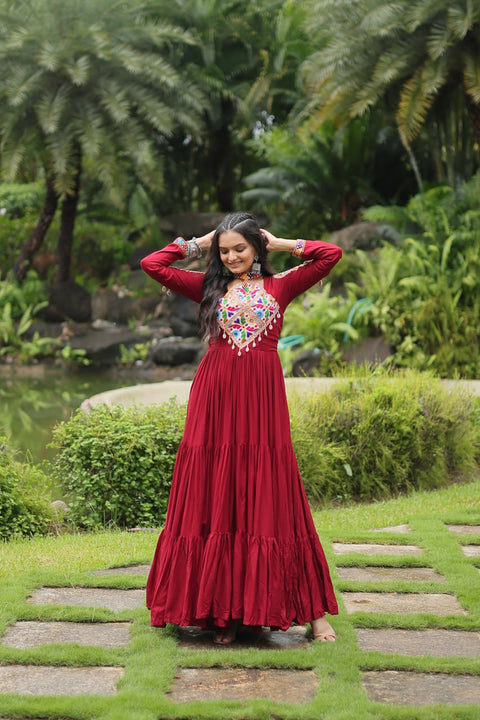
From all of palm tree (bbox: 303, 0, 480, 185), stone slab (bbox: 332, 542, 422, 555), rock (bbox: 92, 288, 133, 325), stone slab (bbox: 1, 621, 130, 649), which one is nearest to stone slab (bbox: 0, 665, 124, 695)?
stone slab (bbox: 1, 621, 130, 649)

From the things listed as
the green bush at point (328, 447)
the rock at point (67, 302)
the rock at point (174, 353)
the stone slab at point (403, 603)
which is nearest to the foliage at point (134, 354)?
the rock at point (174, 353)

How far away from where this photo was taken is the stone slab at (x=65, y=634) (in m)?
3.59

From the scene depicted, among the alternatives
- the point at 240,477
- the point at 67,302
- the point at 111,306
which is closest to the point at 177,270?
the point at 240,477

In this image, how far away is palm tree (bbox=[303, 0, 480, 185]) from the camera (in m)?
11.8

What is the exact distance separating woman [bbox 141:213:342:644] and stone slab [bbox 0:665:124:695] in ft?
1.54

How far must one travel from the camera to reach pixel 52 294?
58.2 ft

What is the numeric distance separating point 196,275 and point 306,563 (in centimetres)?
136

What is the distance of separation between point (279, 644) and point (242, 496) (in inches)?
24.6

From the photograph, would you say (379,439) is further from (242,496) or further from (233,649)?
(233,649)

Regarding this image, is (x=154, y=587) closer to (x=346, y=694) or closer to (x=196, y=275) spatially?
(x=346, y=694)

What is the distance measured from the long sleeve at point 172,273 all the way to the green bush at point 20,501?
2.31 metres

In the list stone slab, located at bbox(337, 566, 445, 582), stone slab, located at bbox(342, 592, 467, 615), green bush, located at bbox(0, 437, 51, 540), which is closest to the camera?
stone slab, located at bbox(342, 592, 467, 615)

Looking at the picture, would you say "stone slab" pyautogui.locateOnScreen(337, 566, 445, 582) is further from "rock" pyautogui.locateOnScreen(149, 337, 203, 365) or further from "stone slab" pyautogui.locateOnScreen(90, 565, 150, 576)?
"rock" pyautogui.locateOnScreen(149, 337, 203, 365)

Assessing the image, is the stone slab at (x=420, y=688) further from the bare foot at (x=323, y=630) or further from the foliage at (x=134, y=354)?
the foliage at (x=134, y=354)
